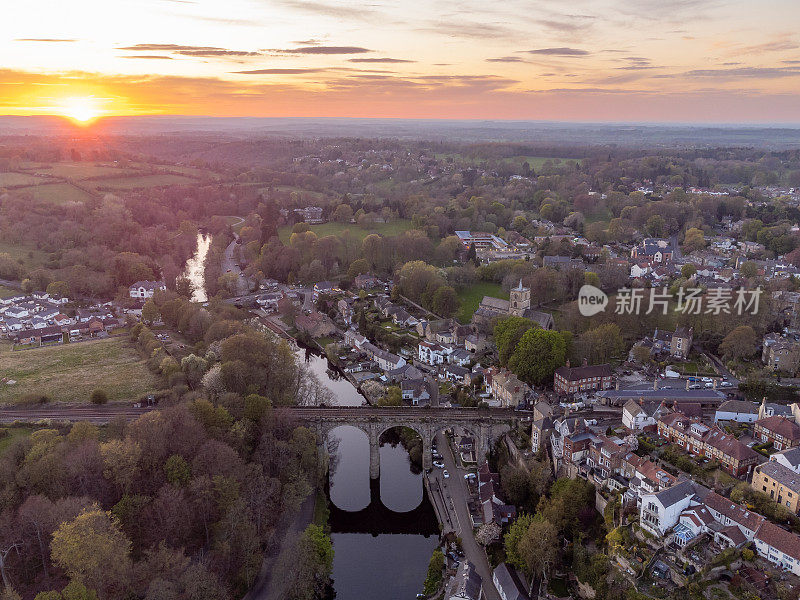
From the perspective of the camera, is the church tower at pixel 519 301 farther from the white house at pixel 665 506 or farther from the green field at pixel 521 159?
the green field at pixel 521 159

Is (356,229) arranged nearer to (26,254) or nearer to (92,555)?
(26,254)

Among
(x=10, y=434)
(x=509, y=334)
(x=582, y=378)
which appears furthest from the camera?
(x=509, y=334)

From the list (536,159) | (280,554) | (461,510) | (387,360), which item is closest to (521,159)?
(536,159)

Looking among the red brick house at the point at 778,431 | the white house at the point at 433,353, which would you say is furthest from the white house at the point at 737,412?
the white house at the point at 433,353

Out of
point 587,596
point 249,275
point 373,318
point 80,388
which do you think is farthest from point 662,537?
point 249,275

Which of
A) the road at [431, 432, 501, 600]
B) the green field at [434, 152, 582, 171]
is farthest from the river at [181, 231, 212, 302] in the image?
the green field at [434, 152, 582, 171]
